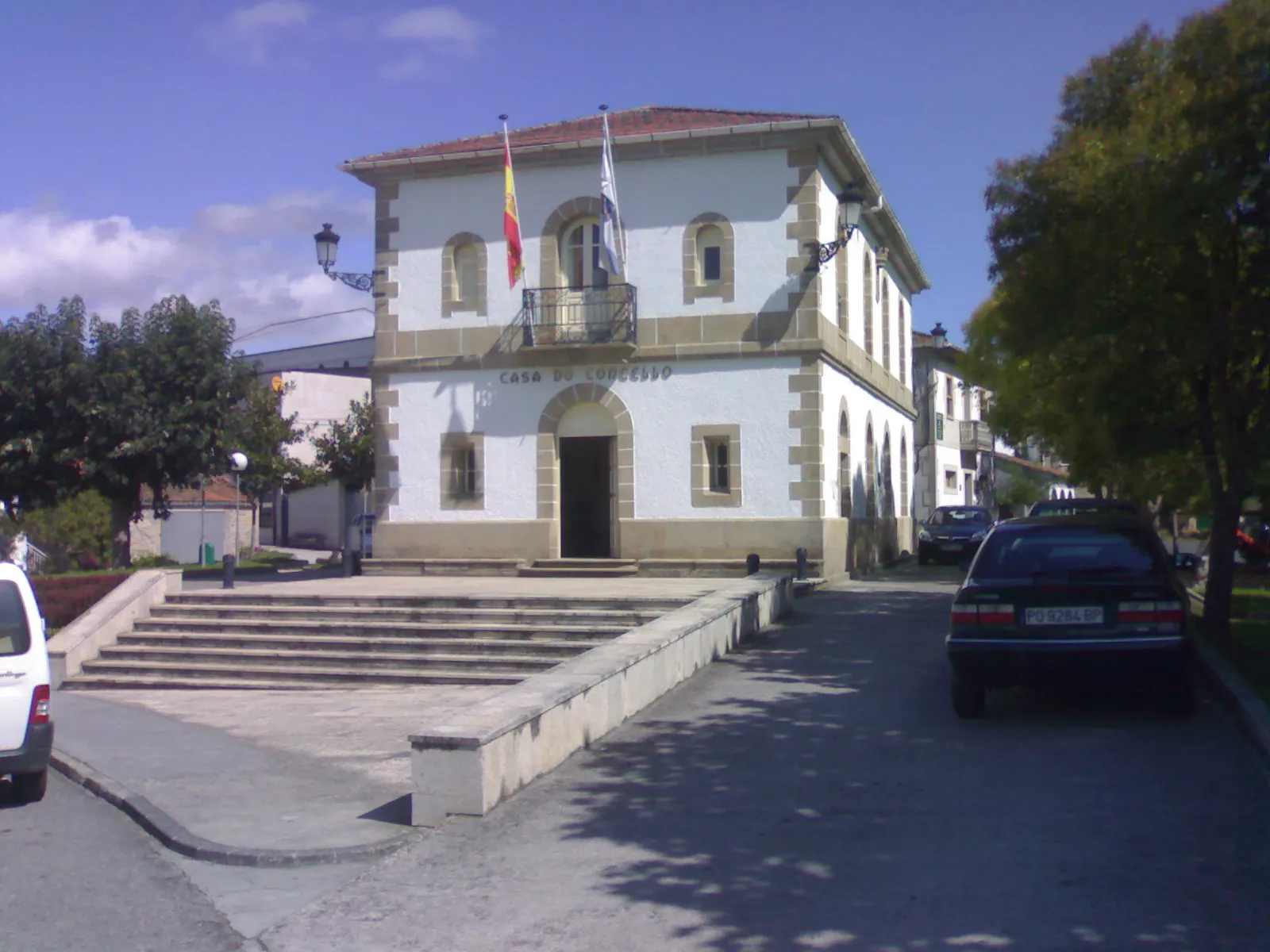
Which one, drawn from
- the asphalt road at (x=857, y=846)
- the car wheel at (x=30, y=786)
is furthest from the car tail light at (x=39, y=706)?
the asphalt road at (x=857, y=846)

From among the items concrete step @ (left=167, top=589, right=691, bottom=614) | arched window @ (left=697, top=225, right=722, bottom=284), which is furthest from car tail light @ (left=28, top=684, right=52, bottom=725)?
arched window @ (left=697, top=225, right=722, bottom=284)

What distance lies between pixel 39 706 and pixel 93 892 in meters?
2.38

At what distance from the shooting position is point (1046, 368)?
16344mm

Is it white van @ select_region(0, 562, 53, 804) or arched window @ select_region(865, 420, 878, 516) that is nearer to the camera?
white van @ select_region(0, 562, 53, 804)

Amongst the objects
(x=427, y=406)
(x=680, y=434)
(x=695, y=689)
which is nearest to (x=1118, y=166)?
(x=695, y=689)

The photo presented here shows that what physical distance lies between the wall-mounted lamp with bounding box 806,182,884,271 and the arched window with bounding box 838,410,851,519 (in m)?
3.10

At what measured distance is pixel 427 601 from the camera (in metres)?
15.9

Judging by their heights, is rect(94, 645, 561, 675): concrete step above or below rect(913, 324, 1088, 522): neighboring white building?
below

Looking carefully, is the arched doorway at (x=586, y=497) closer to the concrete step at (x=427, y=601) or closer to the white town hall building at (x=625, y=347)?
the white town hall building at (x=625, y=347)

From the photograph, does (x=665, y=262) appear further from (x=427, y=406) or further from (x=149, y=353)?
(x=149, y=353)

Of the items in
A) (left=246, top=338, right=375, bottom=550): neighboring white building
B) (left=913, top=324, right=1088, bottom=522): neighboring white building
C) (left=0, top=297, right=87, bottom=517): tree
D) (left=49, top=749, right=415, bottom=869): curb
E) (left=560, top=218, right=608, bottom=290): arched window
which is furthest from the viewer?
(left=246, top=338, right=375, bottom=550): neighboring white building

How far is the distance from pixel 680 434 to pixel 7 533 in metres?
25.3

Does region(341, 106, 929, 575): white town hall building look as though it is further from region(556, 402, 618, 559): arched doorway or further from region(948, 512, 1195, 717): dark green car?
region(948, 512, 1195, 717): dark green car

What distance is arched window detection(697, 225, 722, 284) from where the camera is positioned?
21.4 metres
